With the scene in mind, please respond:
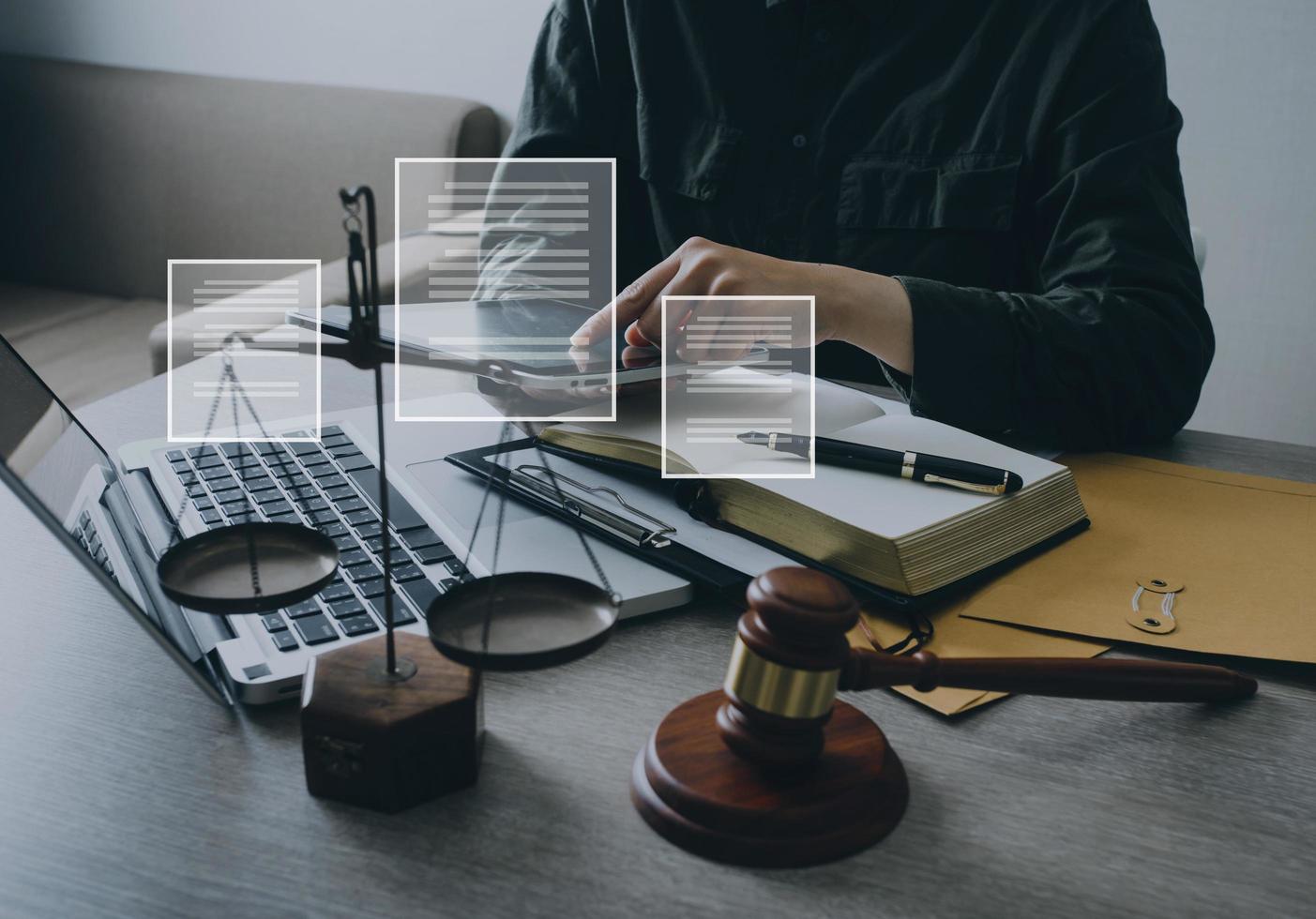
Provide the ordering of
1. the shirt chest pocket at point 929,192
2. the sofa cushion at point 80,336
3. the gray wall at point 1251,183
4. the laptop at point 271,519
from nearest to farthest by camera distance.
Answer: the laptop at point 271,519
the shirt chest pocket at point 929,192
the gray wall at point 1251,183
the sofa cushion at point 80,336

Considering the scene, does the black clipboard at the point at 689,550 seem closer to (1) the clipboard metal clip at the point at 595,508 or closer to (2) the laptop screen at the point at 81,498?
(1) the clipboard metal clip at the point at 595,508

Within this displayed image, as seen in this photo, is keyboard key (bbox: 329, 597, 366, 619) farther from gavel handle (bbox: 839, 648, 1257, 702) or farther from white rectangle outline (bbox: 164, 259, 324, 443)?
gavel handle (bbox: 839, 648, 1257, 702)

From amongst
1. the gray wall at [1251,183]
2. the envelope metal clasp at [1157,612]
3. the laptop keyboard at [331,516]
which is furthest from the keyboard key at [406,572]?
the gray wall at [1251,183]

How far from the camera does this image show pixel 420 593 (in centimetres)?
59

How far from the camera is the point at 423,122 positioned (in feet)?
7.72

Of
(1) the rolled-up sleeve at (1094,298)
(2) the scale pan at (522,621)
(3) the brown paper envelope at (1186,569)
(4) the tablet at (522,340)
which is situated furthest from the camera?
(1) the rolled-up sleeve at (1094,298)

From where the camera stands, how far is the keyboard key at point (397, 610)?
56 cm

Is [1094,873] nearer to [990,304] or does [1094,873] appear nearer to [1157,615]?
[1157,615]

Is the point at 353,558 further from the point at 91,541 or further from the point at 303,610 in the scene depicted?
the point at 91,541

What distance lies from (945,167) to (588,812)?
90 centimetres

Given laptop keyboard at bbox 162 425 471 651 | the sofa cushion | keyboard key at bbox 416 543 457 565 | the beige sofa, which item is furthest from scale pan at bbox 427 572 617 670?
the beige sofa

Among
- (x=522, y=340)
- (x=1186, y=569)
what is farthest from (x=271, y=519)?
(x=1186, y=569)

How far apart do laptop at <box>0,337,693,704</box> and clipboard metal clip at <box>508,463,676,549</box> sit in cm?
1

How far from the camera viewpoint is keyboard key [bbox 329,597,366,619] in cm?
56
